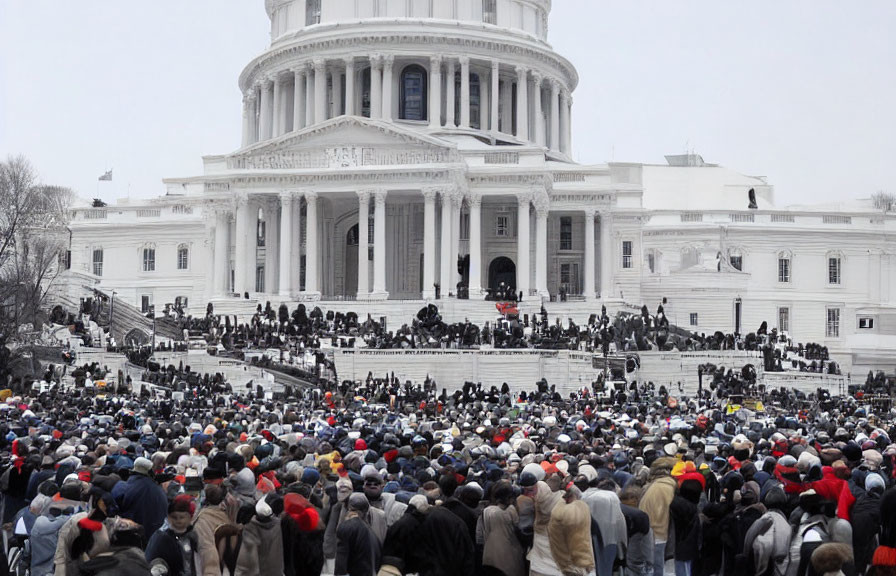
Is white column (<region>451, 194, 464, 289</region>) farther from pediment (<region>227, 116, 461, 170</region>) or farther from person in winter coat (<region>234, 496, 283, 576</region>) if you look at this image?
person in winter coat (<region>234, 496, 283, 576</region>)

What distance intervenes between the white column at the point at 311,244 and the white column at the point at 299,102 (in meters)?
19.1

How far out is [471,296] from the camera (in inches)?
3317

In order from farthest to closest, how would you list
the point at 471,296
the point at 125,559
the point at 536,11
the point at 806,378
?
the point at 536,11
the point at 471,296
the point at 806,378
the point at 125,559

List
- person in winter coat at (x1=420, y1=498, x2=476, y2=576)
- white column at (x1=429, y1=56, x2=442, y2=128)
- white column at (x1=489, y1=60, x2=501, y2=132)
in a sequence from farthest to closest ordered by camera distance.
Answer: white column at (x1=489, y1=60, x2=501, y2=132) → white column at (x1=429, y1=56, x2=442, y2=128) → person in winter coat at (x1=420, y1=498, x2=476, y2=576)

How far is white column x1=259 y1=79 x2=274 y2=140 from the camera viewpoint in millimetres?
108562

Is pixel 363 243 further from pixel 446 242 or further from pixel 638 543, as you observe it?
pixel 638 543

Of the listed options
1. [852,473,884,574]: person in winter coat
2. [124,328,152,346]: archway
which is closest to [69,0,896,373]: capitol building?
[124,328,152,346]: archway

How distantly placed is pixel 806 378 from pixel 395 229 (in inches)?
1290

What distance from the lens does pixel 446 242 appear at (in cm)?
8512

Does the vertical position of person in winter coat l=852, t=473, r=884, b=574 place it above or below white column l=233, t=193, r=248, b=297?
below

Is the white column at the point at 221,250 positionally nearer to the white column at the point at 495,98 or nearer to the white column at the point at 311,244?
the white column at the point at 311,244

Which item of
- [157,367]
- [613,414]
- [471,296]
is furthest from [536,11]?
[613,414]

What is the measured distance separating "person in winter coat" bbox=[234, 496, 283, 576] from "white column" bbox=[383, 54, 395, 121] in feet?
280

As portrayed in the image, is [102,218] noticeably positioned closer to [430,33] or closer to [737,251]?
[430,33]
